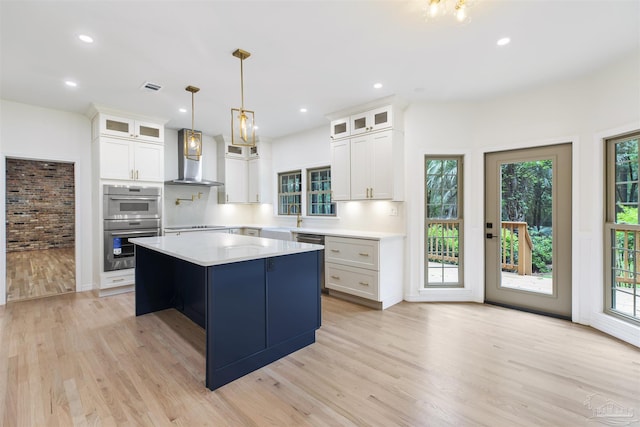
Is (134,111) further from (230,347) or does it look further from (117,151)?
(230,347)

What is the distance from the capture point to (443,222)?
4.15 m

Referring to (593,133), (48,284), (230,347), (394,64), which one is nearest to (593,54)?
(593,133)

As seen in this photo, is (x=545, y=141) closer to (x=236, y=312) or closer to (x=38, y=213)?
(x=236, y=312)

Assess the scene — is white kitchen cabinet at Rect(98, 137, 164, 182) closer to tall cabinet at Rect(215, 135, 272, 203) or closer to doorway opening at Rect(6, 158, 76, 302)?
tall cabinet at Rect(215, 135, 272, 203)

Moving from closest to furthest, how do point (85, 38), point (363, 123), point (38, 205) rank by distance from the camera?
1. point (85, 38)
2. point (363, 123)
3. point (38, 205)

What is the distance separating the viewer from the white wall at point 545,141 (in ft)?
9.84

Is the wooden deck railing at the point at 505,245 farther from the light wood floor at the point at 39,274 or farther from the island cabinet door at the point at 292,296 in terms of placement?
the light wood floor at the point at 39,274

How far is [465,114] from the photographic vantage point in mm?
4023

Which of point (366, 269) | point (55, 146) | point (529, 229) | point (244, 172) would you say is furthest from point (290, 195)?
point (529, 229)

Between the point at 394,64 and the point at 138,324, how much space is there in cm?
→ 385

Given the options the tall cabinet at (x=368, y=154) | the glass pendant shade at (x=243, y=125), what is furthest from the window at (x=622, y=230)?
the glass pendant shade at (x=243, y=125)

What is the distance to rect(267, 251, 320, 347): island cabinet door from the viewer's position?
8.18ft

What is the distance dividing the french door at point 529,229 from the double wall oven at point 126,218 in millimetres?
4893

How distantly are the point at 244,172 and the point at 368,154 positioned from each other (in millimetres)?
3007
